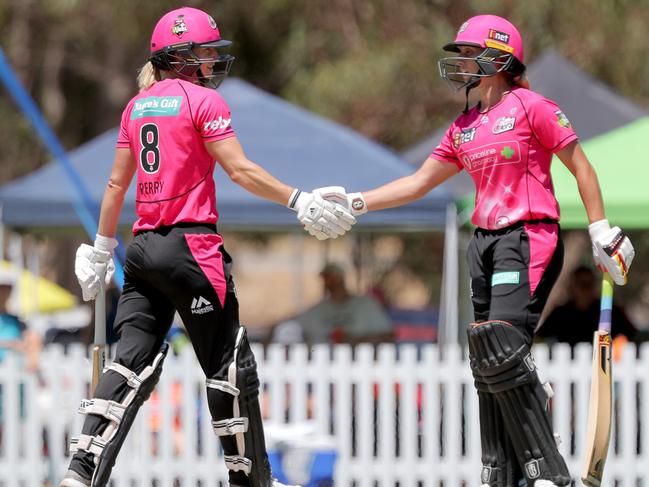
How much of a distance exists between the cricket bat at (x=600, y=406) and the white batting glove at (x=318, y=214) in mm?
1206

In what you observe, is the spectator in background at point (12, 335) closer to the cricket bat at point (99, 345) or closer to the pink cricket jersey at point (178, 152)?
the cricket bat at point (99, 345)

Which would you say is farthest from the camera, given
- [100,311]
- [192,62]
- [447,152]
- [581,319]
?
[581,319]

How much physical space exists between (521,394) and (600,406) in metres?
0.44

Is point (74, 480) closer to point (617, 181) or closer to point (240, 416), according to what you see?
point (240, 416)

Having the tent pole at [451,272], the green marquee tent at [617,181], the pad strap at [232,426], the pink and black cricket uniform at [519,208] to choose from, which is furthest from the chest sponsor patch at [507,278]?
the tent pole at [451,272]

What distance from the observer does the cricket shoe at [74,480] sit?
16.6ft

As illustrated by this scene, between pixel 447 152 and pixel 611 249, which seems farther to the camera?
pixel 447 152

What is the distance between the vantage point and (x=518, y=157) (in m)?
5.33

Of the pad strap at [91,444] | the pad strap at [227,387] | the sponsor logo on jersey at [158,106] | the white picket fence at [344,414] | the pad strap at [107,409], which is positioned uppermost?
the sponsor logo on jersey at [158,106]

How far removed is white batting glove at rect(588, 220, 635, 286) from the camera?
5.30 metres

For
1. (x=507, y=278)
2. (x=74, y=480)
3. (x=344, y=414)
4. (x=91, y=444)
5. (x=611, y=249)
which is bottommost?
(x=344, y=414)

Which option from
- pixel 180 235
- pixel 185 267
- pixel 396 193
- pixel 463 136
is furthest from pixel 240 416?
pixel 463 136

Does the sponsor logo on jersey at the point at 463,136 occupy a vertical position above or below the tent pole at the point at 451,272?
above

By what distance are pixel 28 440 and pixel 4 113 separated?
13.3m
